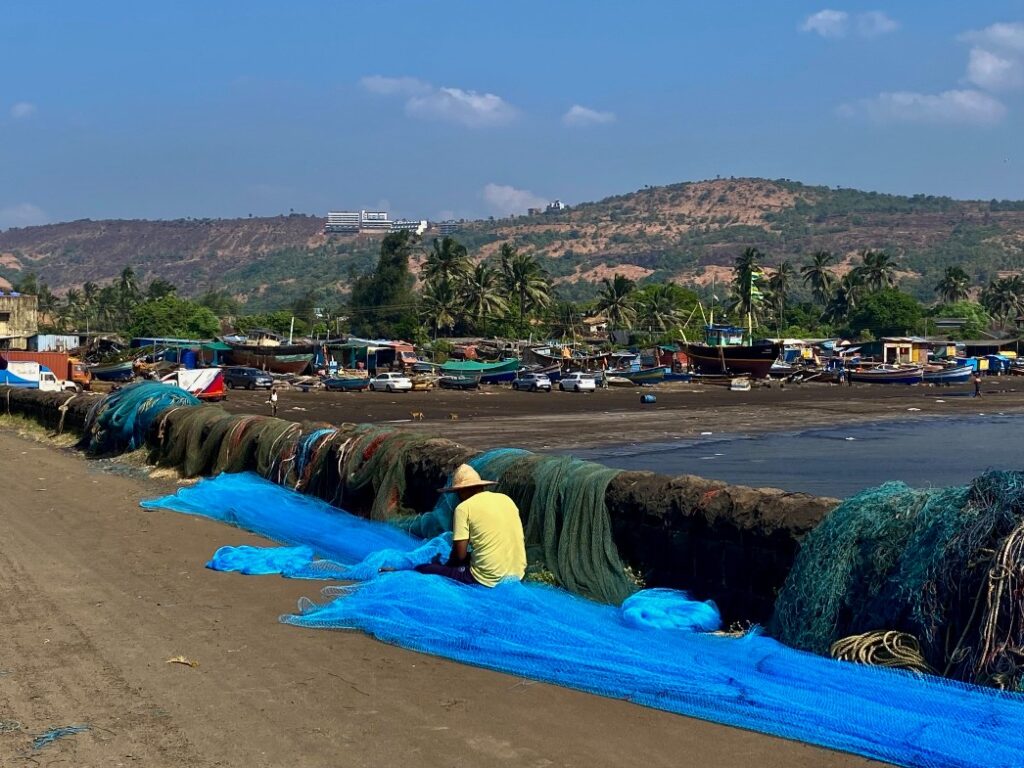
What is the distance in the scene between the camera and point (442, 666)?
5.95m

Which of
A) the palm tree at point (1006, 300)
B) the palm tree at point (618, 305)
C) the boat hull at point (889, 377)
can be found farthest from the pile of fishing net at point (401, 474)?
the palm tree at point (1006, 300)

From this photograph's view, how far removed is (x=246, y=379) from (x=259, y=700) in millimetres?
50679

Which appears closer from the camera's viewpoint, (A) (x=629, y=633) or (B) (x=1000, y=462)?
(A) (x=629, y=633)

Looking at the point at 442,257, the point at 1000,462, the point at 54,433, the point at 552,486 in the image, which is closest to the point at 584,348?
the point at 442,257

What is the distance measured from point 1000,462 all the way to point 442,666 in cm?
2293

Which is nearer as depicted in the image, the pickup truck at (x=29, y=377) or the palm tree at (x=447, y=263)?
the pickup truck at (x=29, y=377)

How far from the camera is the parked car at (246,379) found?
54188 millimetres

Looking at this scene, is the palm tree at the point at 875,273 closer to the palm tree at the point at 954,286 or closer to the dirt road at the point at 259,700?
the palm tree at the point at 954,286

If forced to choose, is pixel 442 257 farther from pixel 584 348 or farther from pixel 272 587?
pixel 272 587

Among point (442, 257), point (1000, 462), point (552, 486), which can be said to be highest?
point (442, 257)

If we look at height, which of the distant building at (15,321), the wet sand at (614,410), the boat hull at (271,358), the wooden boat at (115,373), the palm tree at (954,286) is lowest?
the wet sand at (614,410)

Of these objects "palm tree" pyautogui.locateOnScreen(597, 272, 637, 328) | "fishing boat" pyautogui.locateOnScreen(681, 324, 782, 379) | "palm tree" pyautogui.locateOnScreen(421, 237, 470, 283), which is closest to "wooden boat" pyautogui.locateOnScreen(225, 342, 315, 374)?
"fishing boat" pyautogui.locateOnScreen(681, 324, 782, 379)

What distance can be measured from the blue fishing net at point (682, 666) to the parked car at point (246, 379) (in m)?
47.9

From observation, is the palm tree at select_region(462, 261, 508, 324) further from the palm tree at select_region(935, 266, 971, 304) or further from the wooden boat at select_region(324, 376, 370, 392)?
the palm tree at select_region(935, 266, 971, 304)
